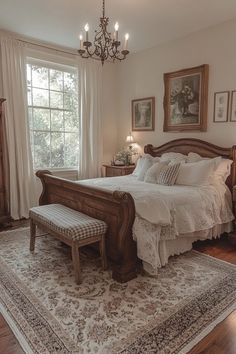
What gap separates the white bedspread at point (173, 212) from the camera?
2428 millimetres

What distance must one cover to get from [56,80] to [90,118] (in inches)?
36.0

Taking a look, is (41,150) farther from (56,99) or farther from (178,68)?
(178,68)

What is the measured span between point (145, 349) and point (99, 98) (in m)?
4.43

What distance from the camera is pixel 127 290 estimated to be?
229 centimetres

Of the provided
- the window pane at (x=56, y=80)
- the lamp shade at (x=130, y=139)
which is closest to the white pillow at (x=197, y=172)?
the lamp shade at (x=130, y=139)

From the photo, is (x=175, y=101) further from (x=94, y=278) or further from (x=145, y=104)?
(x=94, y=278)

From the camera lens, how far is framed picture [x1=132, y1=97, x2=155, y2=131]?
4.89 meters

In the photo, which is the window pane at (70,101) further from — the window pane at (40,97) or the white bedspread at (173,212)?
the white bedspread at (173,212)

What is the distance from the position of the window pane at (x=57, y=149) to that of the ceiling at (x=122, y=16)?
165cm

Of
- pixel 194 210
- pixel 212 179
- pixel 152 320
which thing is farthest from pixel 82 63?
pixel 152 320

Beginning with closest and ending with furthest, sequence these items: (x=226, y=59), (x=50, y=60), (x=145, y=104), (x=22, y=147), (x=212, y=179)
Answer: (x=212, y=179), (x=226, y=59), (x=22, y=147), (x=50, y=60), (x=145, y=104)

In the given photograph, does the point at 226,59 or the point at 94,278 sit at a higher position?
the point at 226,59

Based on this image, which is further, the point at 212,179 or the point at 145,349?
the point at 212,179

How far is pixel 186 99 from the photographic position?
4.26m
